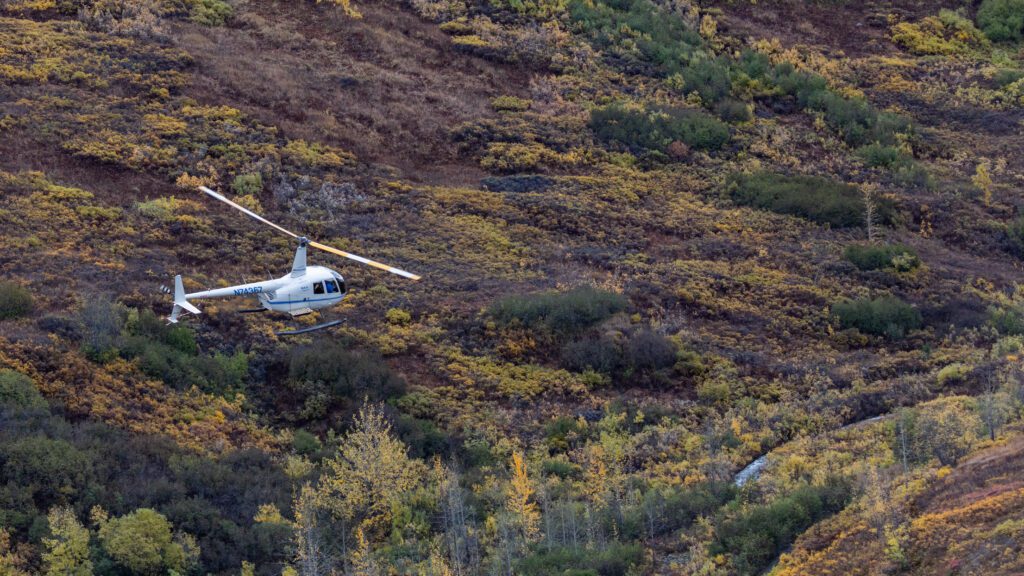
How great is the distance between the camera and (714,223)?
197 ft

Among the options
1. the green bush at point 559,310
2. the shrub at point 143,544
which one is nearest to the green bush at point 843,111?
the green bush at point 559,310

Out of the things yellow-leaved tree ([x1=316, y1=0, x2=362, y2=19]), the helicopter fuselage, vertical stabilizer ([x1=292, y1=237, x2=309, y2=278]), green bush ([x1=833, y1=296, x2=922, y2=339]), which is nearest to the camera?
vertical stabilizer ([x1=292, y1=237, x2=309, y2=278])

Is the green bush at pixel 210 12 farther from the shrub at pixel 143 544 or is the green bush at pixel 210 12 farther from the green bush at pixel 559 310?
the shrub at pixel 143 544

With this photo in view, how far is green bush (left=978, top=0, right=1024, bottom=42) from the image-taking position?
81.6 metres

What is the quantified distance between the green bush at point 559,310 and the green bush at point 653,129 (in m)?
16.3

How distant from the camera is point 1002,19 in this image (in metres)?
82.4

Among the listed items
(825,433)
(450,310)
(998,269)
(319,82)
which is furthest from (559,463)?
(319,82)

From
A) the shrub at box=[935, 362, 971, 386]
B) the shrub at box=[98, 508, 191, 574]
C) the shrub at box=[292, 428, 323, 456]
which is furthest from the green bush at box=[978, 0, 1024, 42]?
the shrub at box=[98, 508, 191, 574]

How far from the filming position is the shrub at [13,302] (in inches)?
1768

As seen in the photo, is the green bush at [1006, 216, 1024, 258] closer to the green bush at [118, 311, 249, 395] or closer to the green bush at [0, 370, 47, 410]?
the green bush at [118, 311, 249, 395]

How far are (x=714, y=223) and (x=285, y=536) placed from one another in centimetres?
2884

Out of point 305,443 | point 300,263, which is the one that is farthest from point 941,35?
point 300,263

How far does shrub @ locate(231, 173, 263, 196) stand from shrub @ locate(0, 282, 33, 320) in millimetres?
13279

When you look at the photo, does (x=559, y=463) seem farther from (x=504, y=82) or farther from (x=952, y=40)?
(x=952, y=40)
